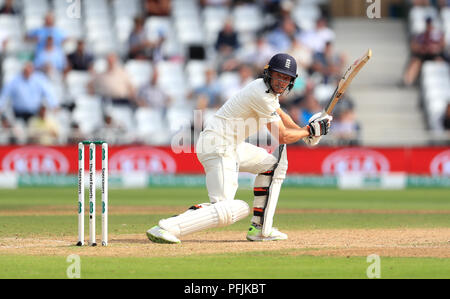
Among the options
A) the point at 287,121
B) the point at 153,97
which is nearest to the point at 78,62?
the point at 153,97

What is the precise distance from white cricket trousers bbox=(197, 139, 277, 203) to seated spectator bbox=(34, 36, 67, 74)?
453 inches

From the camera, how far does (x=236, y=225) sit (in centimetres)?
1052

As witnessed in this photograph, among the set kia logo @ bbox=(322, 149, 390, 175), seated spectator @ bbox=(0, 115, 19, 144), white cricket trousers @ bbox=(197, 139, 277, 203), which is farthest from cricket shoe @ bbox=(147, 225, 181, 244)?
kia logo @ bbox=(322, 149, 390, 175)

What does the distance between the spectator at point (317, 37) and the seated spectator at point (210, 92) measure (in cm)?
248

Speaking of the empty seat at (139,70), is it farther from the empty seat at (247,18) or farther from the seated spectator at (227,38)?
the empty seat at (247,18)

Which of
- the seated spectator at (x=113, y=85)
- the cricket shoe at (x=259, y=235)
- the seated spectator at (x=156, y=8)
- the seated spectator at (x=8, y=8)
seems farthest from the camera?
the seated spectator at (x=156, y=8)

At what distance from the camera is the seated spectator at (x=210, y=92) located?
18500mm

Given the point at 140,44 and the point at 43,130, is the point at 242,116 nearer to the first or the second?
the point at 43,130

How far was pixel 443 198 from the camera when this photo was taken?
1505 cm

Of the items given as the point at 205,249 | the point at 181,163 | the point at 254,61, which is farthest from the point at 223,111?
the point at 254,61

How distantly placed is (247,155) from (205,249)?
98cm

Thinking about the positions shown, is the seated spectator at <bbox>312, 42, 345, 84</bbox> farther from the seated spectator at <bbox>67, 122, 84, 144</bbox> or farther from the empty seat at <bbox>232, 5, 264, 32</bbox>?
the seated spectator at <bbox>67, 122, 84, 144</bbox>

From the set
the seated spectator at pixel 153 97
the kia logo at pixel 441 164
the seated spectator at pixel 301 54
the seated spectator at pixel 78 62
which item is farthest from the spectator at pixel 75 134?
the kia logo at pixel 441 164
